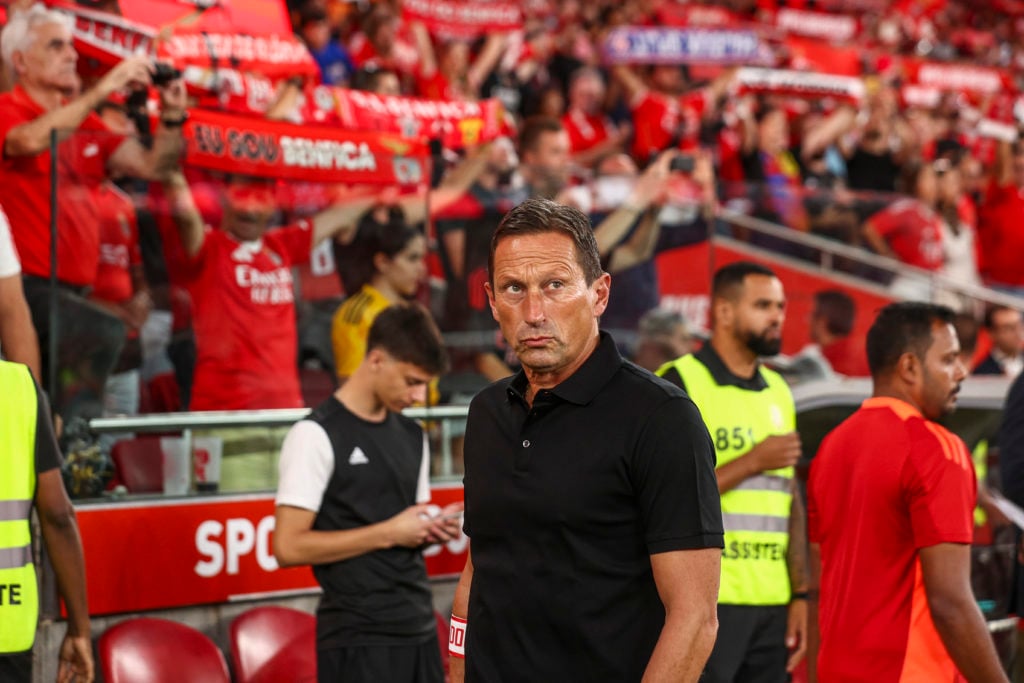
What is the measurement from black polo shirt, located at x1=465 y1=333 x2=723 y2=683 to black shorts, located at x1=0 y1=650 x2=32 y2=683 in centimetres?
165

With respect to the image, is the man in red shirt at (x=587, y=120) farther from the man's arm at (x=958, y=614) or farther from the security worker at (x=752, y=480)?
the man's arm at (x=958, y=614)

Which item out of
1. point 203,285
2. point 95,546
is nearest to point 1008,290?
point 203,285

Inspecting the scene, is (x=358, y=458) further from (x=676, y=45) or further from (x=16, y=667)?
(x=676, y=45)

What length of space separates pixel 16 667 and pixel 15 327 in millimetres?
1416

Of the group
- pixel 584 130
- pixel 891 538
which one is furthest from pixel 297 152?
pixel 584 130

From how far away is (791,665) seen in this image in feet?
17.1

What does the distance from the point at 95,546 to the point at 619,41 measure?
677cm

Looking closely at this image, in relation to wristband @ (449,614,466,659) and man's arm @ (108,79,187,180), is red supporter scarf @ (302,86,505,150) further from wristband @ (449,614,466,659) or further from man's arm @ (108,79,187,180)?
wristband @ (449,614,466,659)

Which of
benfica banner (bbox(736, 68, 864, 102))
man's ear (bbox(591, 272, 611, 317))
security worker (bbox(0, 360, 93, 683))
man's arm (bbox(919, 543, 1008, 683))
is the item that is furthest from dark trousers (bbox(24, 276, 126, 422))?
benfica banner (bbox(736, 68, 864, 102))

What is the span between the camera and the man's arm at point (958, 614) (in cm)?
377

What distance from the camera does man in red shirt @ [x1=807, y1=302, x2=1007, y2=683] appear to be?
3803 mm

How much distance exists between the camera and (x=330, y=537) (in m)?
4.61

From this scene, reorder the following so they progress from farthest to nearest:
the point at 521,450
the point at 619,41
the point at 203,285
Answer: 1. the point at 619,41
2. the point at 203,285
3. the point at 521,450

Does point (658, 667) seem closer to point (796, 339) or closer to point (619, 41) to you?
point (796, 339)
